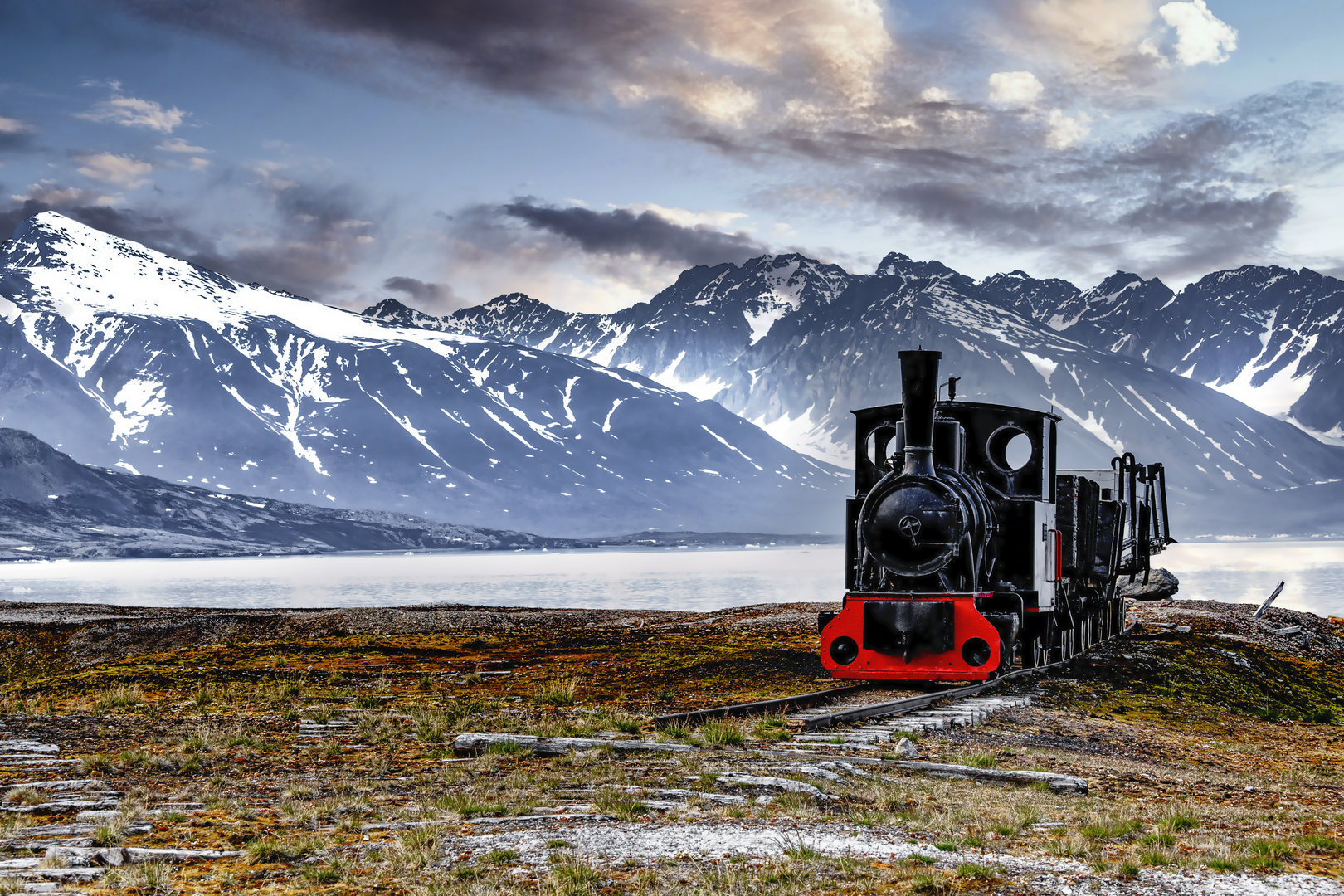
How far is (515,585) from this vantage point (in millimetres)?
121562

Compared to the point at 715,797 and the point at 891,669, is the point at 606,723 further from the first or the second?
the point at 891,669

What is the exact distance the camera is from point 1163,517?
39.3 metres

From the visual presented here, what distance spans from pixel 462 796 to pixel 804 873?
374cm

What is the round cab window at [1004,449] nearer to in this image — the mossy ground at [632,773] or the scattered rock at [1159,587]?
the mossy ground at [632,773]

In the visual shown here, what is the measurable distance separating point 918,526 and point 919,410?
1851mm

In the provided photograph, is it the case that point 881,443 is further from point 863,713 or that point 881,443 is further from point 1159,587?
point 1159,587

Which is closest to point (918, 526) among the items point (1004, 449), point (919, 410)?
point (919, 410)

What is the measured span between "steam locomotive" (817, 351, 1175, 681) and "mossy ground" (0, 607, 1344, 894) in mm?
1435

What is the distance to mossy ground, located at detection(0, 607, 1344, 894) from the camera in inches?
301

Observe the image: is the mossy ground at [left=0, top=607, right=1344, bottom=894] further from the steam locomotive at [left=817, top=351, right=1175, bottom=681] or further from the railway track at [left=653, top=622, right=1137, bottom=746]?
the steam locomotive at [left=817, top=351, right=1175, bottom=681]

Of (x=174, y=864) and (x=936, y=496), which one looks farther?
(x=936, y=496)

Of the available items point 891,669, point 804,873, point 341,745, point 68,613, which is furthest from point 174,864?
point 68,613

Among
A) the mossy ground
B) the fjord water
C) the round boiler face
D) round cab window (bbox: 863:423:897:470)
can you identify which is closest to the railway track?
the mossy ground

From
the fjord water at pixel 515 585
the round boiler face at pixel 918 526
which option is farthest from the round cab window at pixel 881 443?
the fjord water at pixel 515 585
